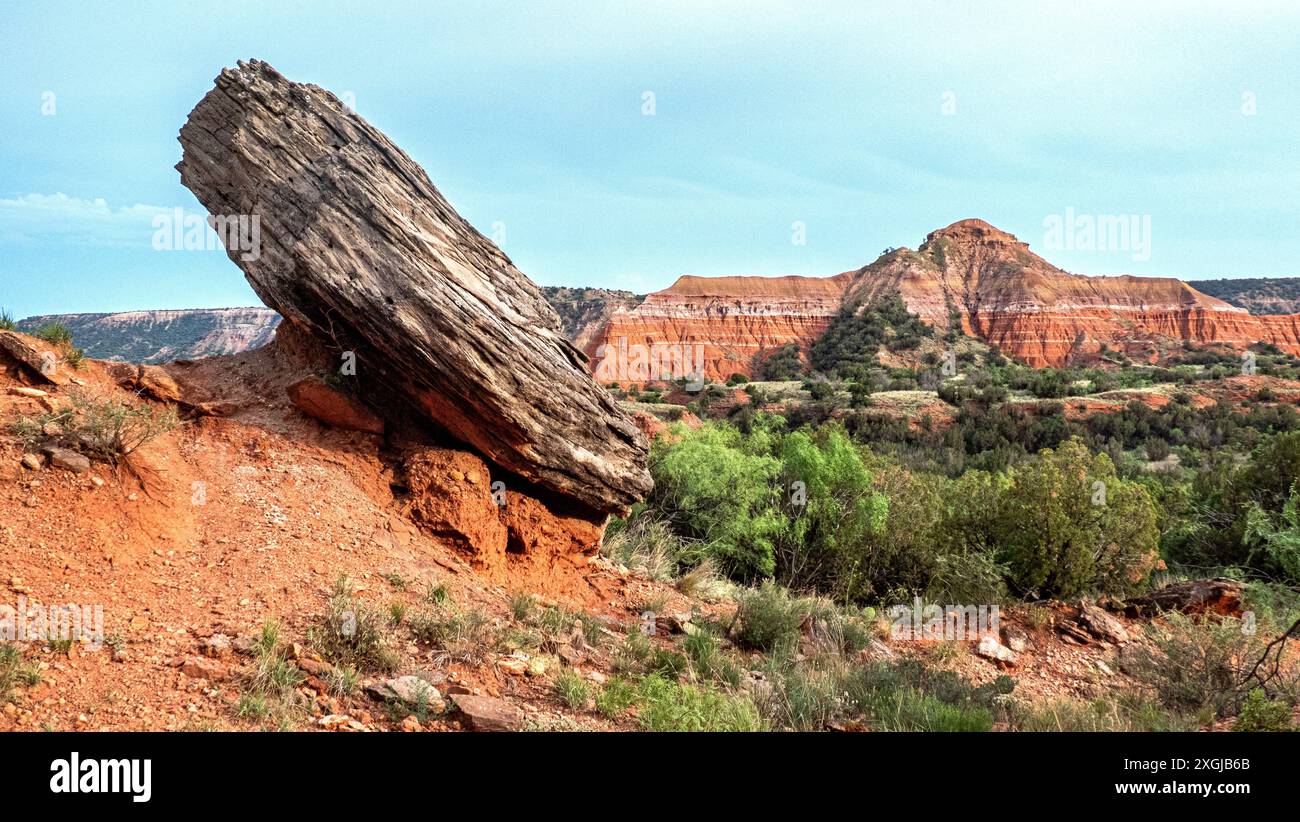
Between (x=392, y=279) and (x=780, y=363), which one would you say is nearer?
(x=392, y=279)

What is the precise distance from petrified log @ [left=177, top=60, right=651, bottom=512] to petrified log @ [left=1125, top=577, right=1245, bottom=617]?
20.7ft

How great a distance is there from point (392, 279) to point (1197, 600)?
9545 millimetres

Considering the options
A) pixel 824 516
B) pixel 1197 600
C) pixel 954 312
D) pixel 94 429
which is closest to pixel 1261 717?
pixel 1197 600

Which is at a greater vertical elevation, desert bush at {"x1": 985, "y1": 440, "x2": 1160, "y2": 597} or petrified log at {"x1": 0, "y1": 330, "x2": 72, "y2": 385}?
petrified log at {"x1": 0, "y1": 330, "x2": 72, "y2": 385}

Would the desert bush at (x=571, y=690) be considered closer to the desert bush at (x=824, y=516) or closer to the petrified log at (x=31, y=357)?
the petrified log at (x=31, y=357)

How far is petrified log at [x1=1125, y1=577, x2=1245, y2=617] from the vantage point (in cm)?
877

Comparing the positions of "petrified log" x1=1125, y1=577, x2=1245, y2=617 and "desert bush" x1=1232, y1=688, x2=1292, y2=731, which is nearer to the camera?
"desert bush" x1=1232, y1=688, x2=1292, y2=731

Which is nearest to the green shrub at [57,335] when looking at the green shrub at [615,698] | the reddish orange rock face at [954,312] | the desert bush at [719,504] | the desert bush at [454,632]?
the desert bush at [454,632]

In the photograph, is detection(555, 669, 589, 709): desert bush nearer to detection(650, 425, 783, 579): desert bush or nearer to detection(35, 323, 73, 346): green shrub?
detection(650, 425, 783, 579): desert bush

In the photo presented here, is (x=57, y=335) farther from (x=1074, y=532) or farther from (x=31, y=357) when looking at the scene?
(x=1074, y=532)

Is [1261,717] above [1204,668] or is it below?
above

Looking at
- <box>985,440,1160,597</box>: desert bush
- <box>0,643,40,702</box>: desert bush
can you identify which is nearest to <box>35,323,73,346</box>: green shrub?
<box>0,643,40,702</box>: desert bush

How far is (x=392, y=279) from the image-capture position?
23.6 ft
